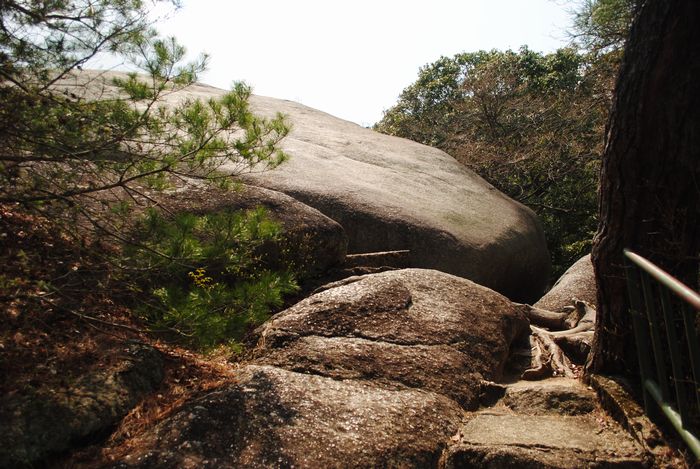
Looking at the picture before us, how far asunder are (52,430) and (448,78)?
20723 mm

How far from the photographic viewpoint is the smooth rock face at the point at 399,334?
14.2 ft

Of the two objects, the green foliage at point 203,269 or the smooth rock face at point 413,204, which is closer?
the green foliage at point 203,269

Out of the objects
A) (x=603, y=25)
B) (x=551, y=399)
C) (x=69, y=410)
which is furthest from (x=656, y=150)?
(x=603, y=25)

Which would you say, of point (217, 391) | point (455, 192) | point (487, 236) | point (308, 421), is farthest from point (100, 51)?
point (455, 192)

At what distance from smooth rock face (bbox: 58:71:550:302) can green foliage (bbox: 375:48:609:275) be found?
10.6 ft

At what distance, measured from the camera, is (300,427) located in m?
3.63

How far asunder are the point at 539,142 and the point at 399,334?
10361 millimetres

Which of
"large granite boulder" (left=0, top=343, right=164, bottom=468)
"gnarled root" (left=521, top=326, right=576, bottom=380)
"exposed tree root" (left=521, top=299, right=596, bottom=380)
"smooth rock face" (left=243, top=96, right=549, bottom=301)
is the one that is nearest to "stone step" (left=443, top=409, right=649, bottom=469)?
"gnarled root" (left=521, top=326, right=576, bottom=380)

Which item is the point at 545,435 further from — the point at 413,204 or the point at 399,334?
the point at 413,204

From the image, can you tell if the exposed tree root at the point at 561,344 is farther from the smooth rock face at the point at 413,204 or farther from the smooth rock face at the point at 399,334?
the smooth rock face at the point at 413,204

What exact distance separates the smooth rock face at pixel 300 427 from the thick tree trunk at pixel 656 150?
5.26 ft

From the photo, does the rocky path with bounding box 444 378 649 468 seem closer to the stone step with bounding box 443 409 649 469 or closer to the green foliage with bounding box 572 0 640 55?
the stone step with bounding box 443 409 649 469

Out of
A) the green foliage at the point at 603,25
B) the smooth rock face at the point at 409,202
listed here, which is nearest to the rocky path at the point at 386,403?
the smooth rock face at the point at 409,202

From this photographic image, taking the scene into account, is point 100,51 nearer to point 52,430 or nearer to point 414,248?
point 52,430
